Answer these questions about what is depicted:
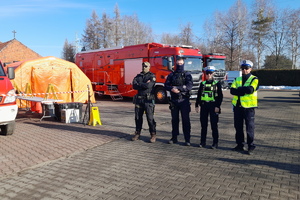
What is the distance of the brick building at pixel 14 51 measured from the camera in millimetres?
39500

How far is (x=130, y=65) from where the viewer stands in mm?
16828

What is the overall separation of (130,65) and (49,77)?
5.10 meters

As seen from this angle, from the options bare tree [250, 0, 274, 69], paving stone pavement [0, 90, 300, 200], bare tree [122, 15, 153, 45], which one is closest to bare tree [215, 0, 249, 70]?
bare tree [250, 0, 274, 69]

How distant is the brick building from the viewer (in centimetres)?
3950

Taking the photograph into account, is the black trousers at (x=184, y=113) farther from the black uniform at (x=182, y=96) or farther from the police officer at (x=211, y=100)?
the police officer at (x=211, y=100)

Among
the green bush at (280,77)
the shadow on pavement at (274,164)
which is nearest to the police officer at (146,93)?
the shadow on pavement at (274,164)

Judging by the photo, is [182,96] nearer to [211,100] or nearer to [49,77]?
[211,100]

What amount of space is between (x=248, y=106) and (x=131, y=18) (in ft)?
190

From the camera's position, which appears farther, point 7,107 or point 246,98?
point 7,107

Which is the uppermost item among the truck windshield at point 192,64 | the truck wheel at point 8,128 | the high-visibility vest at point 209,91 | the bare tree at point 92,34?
the bare tree at point 92,34

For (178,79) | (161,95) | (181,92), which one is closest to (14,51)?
(161,95)

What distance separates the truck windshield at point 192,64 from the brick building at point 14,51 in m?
32.2

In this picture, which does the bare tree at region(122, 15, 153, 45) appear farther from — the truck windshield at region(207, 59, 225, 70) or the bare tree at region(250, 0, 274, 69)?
the truck windshield at region(207, 59, 225, 70)

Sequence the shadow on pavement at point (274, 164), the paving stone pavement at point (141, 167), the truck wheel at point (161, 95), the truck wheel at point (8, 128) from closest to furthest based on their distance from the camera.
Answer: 1. the paving stone pavement at point (141, 167)
2. the shadow on pavement at point (274, 164)
3. the truck wheel at point (8, 128)
4. the truck wheel at point (161, 95)
